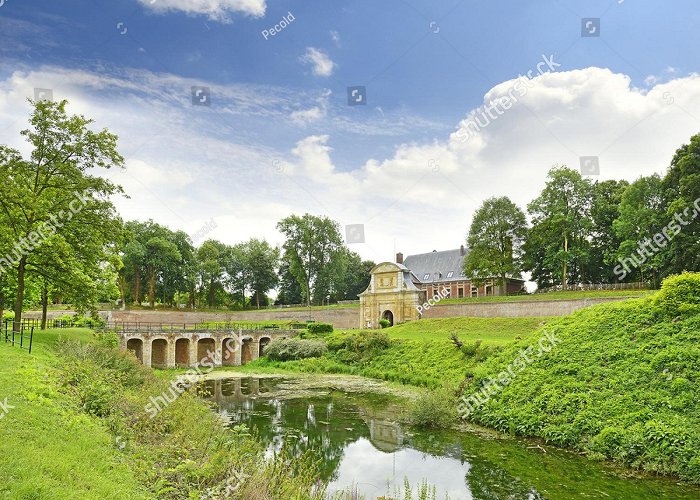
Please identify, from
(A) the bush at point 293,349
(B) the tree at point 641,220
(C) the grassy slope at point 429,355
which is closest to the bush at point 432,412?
(C) the grassy slope at point 429,355

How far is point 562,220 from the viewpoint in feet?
130

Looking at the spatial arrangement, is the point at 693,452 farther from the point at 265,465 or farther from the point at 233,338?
the point at 233,338

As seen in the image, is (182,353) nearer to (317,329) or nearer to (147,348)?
(147,348)

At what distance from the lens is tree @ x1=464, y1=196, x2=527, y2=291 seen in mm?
42219

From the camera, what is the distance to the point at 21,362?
11992 mm

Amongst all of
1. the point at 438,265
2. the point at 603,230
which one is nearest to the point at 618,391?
the point at 603,230

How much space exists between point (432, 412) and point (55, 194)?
723 inches

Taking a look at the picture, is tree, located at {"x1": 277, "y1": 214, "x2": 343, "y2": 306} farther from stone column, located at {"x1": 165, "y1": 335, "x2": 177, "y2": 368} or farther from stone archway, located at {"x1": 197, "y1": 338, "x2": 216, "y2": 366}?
stone column, located at {"x1": 165, "y1": 335, "x2": 177, "y2": 368}

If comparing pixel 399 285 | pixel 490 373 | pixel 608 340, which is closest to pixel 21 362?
pixel 490 373

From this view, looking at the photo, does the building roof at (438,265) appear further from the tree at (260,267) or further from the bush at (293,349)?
the bush at (293,349)

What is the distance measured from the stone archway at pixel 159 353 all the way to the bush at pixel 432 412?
24367mm

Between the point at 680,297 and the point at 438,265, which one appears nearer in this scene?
the point at 680,297

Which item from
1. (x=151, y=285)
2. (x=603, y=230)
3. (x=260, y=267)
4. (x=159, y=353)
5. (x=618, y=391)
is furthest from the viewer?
(x=260, y=267)

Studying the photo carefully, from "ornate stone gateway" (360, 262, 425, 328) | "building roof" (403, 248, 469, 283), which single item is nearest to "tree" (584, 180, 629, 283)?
"building roof" (403, 248, 469, 283)
